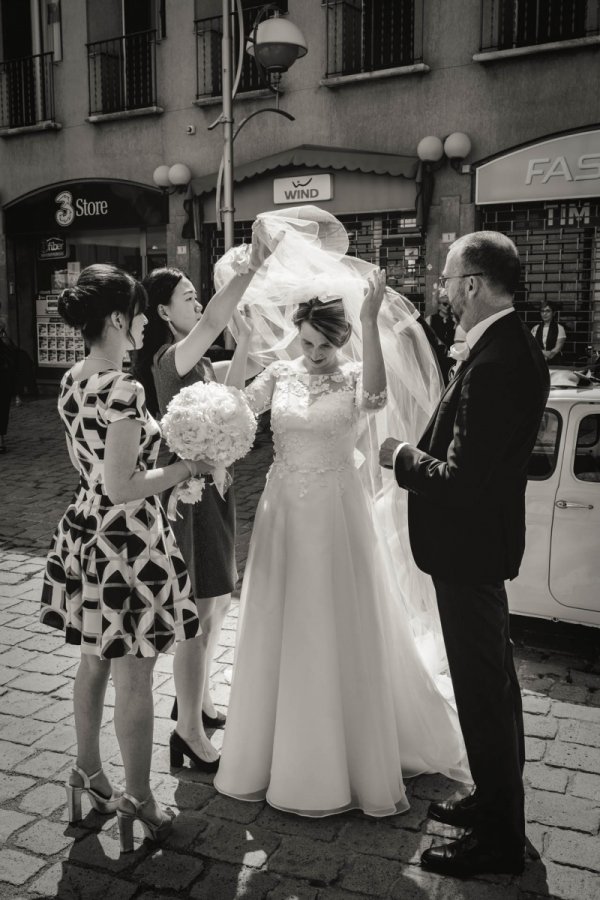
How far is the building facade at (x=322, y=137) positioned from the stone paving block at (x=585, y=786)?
10.8m

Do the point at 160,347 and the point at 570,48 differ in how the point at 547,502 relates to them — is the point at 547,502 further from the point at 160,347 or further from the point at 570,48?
the point at 570,48

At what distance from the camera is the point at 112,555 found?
300cm

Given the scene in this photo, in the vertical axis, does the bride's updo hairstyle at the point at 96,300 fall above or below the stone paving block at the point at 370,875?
above

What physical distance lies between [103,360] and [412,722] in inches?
79.6

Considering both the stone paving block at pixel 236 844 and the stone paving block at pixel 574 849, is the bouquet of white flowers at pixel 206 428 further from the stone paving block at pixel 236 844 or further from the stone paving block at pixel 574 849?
the stone paving block at pixel 574 849

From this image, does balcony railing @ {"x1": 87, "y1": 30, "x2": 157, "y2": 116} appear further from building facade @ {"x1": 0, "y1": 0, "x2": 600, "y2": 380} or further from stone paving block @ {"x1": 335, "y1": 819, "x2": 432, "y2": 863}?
stone paving block @ {"x1": 335, "y1": 819, "x2": 432, "y2": 863}

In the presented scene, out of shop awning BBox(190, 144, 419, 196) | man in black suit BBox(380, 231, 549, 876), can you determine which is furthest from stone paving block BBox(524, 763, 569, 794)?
shop awning BBox(190, 144, 419, 196)

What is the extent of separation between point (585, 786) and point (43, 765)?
236cm

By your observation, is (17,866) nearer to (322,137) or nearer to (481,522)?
(481,522)

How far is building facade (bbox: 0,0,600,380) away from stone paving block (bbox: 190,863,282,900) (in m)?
11.9

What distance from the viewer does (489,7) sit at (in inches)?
520

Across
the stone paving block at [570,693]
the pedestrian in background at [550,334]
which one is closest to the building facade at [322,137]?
the pedestrian in background at [550,334]

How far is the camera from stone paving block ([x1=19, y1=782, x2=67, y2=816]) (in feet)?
11.1

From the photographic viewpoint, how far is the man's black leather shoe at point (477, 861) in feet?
9.77
